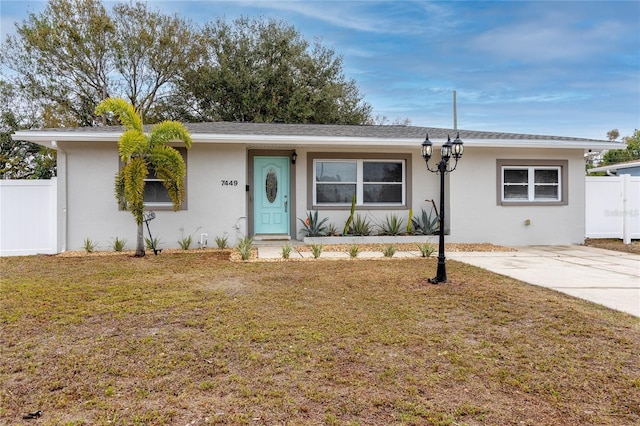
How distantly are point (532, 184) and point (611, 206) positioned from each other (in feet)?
9.39

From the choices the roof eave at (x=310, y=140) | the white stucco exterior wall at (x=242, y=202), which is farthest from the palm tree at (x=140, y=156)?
the white stucco exterior wall at (x=242, y=202)

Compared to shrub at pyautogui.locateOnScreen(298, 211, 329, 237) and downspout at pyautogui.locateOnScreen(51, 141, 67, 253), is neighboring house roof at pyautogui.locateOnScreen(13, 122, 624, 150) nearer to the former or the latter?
downspout at pyautogui.locateOnScreen(51, 141, 67, 253)

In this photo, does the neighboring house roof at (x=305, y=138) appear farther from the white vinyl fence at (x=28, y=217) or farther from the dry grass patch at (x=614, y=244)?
the dry grass patch at (x=614, y=244)

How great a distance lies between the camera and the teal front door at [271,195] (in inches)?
427

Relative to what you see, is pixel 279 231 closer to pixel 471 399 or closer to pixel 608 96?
pixel 471 399

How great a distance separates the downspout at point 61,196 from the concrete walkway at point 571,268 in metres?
4.64

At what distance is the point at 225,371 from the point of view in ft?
9.91

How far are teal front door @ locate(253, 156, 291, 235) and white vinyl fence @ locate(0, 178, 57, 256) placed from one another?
4724 mm

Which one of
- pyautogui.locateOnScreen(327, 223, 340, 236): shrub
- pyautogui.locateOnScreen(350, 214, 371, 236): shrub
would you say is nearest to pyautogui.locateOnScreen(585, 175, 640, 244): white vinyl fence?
pyautogui.locateOnScreen(350, 214, 371, 236): shrub

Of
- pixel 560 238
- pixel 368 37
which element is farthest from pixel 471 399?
pixel 368 37

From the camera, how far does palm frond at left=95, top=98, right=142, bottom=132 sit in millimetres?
8039

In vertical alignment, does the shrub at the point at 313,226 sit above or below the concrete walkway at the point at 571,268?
above

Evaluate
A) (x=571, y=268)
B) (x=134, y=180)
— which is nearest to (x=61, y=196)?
(x=134, y=180)

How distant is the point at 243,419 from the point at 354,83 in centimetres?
2252
